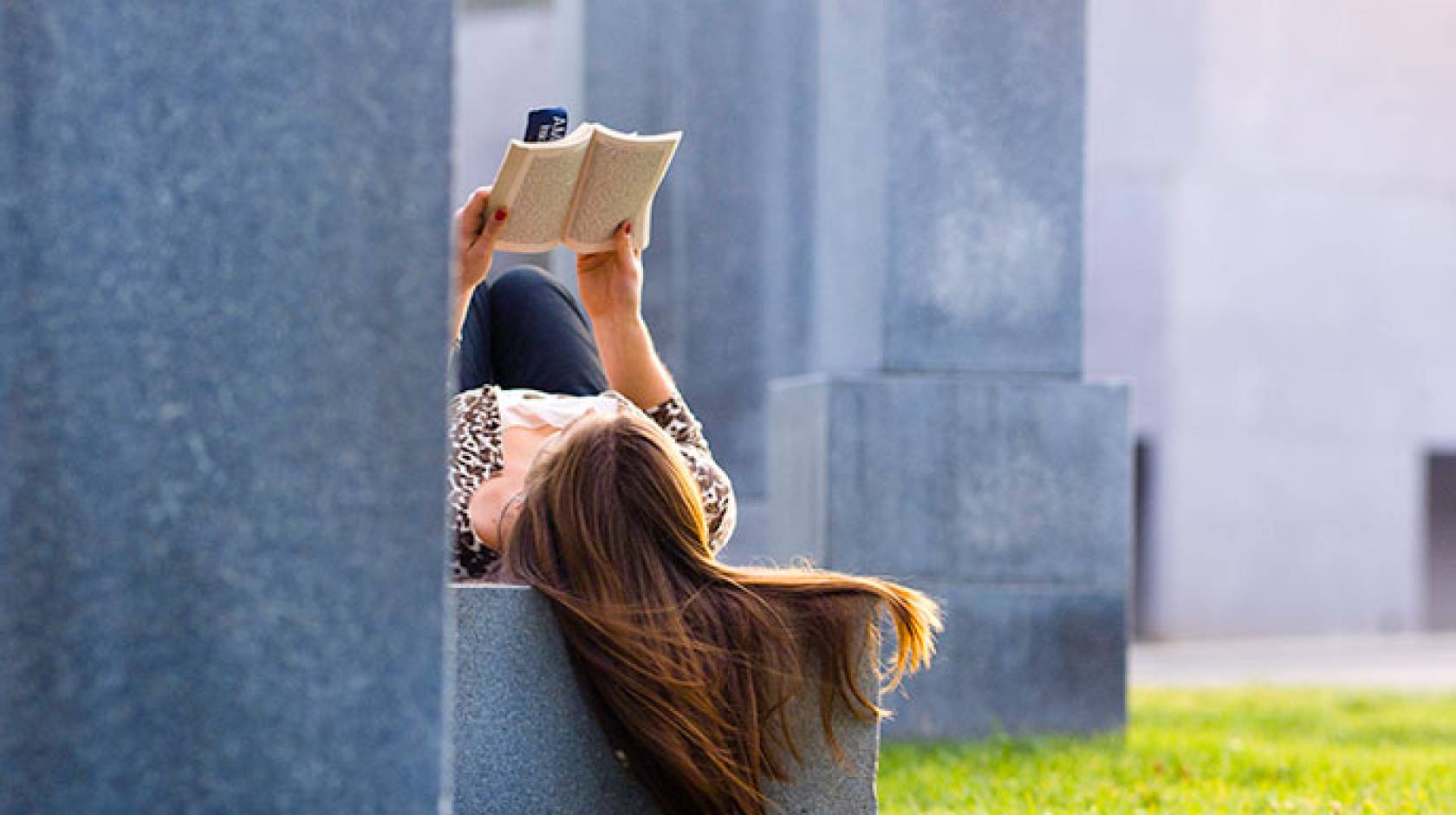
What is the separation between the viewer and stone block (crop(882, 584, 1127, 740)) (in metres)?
6.43

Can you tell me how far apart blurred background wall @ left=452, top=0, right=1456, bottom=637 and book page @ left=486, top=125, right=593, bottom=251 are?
13569 mm

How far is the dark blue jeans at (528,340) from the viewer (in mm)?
4996

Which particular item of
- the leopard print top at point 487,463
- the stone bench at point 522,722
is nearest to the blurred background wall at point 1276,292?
the leopard print top at point 487,463

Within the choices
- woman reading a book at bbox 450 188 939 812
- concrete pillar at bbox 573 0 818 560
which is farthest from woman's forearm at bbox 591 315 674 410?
concrete pillar at bbox 573 0 818 560

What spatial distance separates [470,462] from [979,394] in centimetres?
273

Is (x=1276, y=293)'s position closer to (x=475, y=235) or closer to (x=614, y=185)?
(x=614, y=185)

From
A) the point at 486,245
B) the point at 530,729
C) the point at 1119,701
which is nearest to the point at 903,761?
the point at 1119,701

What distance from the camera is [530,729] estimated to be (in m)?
3.32

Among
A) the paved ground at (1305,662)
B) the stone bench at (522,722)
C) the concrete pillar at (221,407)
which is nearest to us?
the concrete pillar at (221,407)

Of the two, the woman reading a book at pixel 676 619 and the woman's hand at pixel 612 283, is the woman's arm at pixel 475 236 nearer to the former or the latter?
the woman's hand at pixel 612 283

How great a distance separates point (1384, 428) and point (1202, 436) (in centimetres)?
209

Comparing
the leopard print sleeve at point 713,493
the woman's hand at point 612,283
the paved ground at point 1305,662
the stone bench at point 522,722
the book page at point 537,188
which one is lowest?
the paved ground at point 1305,662

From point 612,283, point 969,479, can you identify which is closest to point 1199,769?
point 969,479

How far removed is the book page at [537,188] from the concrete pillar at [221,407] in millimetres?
1711
